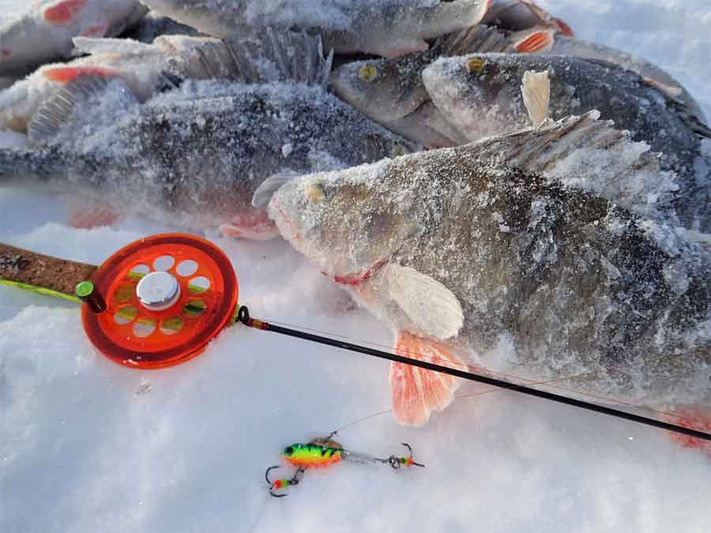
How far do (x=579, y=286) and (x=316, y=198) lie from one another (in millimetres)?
883

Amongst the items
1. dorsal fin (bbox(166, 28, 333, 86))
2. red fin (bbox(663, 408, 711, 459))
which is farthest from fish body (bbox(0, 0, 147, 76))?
red fin (bbox(663, 408, 711, 459))

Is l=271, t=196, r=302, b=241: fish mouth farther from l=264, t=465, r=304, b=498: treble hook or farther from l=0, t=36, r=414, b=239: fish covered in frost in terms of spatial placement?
l=264, t=465, r=304, b=498: treble hook

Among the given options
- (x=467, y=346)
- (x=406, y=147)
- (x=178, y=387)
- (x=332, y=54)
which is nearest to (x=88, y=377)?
(x=178, y=387)

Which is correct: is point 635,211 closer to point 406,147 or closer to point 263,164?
point 406,147

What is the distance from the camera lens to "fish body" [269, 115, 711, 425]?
1.47 metres

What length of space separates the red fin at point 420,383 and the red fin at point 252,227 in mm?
801

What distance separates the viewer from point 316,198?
1.79 m

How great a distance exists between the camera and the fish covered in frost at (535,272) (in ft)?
4.81

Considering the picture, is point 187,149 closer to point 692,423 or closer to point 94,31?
point 94,31

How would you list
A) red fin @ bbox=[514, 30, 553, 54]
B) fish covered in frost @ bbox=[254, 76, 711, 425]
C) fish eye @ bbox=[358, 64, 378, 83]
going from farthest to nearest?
red fin @ bbox=[514, 30, 553, 54], fish eye @ bbox=[358, 64, 378, 83], fish covered in frost @ bbox=[254, 76, 711, 425]

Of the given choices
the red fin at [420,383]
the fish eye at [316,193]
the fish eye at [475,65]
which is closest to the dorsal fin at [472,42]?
the fish eye at [475,65]

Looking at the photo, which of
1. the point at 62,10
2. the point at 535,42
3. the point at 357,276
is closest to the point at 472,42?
the point at 535,42

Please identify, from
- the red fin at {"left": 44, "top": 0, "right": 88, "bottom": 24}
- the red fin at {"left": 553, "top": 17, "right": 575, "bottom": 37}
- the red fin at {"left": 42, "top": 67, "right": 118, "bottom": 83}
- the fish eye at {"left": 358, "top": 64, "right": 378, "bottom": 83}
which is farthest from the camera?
the red fin at {"left": 553, "top": 17, "right": 575, "bottom": 37}

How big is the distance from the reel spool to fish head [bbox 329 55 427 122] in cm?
108
